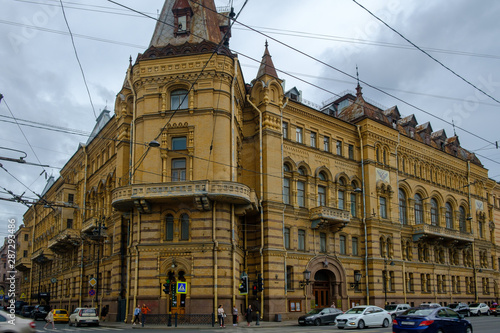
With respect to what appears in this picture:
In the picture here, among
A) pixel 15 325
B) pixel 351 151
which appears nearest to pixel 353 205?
pixel 351 151

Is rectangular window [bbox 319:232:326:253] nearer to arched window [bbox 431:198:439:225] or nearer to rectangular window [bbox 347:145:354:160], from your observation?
rectangular window [bbox 347:145:354:160]

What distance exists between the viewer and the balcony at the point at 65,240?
166 ft

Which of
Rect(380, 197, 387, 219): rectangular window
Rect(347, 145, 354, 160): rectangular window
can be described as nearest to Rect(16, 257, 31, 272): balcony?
Rect(347, 145, 354, 160): rectangular window

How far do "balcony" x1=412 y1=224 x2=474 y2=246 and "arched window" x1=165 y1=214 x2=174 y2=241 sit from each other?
2761cm

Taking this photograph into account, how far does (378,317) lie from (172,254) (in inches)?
545

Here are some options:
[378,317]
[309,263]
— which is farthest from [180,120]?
[378,317]

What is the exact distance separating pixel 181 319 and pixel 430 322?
1711cm

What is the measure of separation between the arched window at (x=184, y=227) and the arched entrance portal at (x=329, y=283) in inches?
497

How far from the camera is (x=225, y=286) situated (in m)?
32.2

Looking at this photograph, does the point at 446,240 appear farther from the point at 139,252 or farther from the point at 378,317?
the point at 139,252

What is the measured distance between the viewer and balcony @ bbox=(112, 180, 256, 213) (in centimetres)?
3212

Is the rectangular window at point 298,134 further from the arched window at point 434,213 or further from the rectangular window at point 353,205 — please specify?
the arched window at point 434,213

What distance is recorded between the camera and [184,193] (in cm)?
3216

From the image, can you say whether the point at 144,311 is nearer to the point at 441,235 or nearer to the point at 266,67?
the point at 266,67
